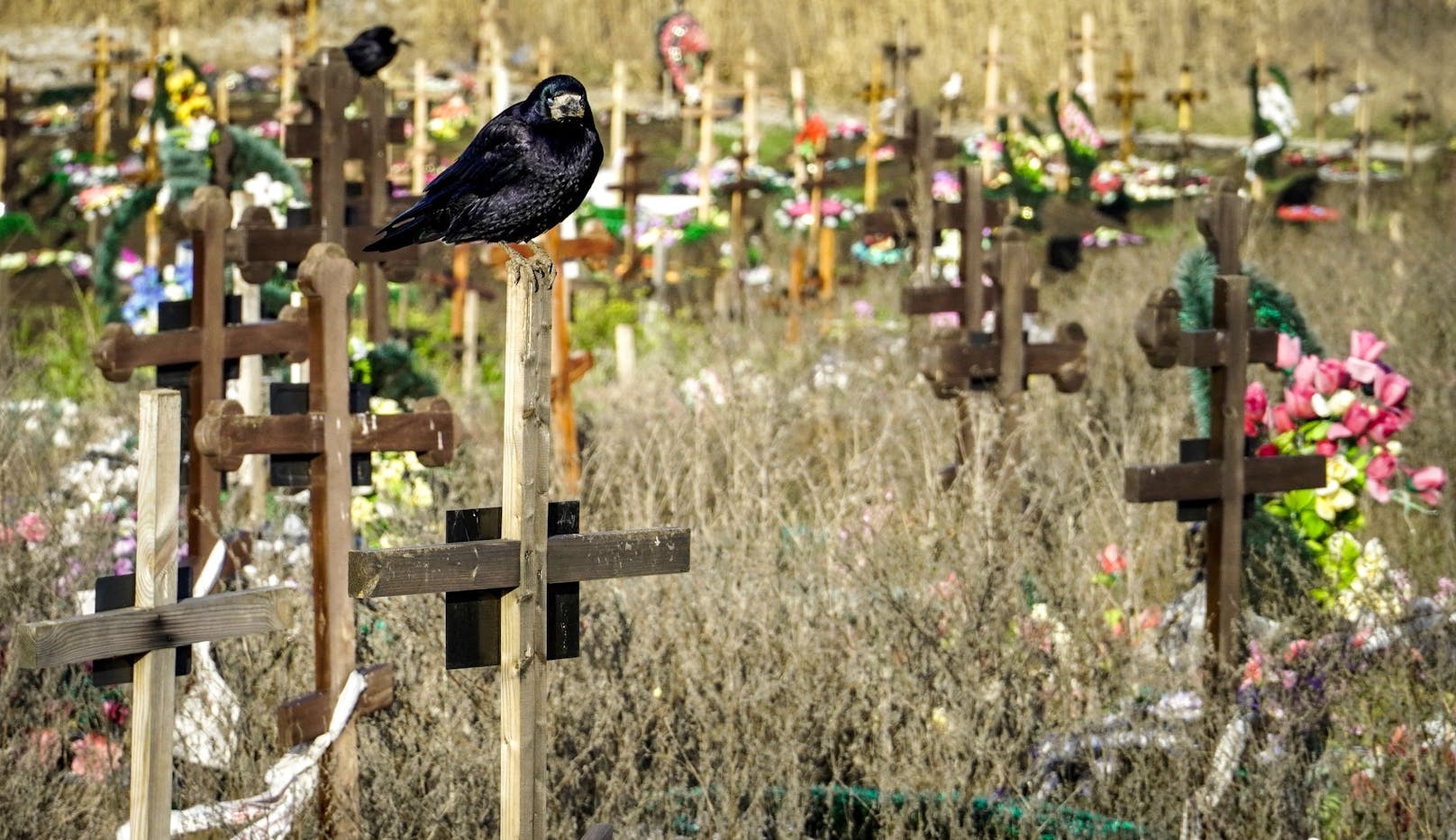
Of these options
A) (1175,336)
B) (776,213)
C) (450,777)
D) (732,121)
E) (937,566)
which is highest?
A: (732,121)

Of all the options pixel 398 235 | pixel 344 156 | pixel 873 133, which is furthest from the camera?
pixel 873 133

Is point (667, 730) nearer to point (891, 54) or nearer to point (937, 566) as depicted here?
point (937, 566)

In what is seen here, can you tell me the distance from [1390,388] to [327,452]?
2.98 metres

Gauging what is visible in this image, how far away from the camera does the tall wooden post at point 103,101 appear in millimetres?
17719

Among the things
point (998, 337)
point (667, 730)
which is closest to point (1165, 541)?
point (998, 337)

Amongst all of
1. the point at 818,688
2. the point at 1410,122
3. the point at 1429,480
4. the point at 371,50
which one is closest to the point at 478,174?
the point at 818,688

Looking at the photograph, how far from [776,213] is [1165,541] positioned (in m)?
10.9

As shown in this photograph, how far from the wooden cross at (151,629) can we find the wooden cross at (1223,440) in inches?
93.1

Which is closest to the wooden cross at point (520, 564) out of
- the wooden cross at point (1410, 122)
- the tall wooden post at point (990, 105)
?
the tall wooden post at point (990, 105)

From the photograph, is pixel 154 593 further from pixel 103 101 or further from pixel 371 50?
pixel 103 101

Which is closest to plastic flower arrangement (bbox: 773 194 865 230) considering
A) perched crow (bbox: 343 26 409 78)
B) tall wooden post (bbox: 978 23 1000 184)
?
tall wooden post (bbox: 978 23 1000 184)

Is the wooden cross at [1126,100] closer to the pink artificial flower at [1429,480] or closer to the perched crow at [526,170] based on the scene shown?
the pink artificial flower at [1429,480]

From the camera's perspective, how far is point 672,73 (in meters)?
19.8

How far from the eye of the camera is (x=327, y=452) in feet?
13.0
